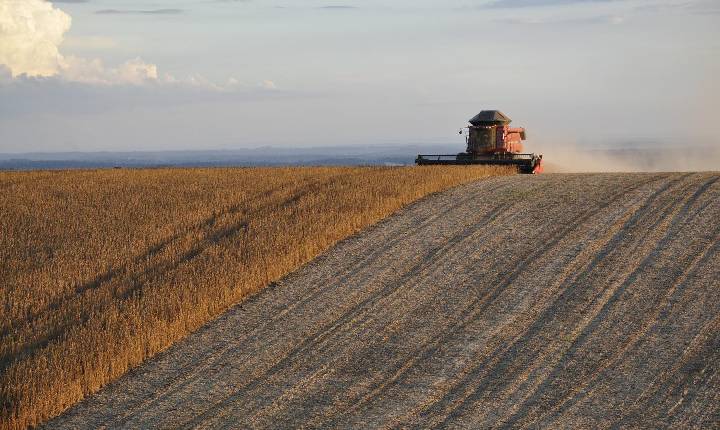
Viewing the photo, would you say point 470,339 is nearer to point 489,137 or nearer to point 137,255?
point 137,255

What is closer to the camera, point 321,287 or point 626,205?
point 321,287

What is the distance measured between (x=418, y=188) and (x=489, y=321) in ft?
34.1

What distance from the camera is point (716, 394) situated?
10398 millimetres

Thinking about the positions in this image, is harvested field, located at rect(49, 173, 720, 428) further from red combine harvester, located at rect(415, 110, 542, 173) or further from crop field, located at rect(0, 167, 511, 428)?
Answer: red combine harvester, located at rect(415, 110, 542, 173)

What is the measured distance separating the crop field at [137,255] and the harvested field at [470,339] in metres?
0.45

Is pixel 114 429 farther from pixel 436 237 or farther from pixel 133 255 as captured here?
pixel 436 237

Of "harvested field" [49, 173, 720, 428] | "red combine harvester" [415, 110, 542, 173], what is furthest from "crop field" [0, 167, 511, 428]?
"red combine harvester" [415, 110, 542, 173]

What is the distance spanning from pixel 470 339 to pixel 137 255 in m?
8.41

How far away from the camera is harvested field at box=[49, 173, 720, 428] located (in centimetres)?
1021

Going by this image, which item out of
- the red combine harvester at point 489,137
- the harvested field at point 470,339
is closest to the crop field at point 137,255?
the harvested field at point 470,339

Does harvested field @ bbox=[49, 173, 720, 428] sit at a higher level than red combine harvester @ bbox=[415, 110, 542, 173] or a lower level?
lower

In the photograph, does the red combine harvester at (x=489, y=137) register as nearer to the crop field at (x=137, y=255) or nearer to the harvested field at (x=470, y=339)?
the crop field at (x=137, y=255)

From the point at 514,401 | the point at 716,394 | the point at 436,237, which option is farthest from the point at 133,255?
the point at 716,394

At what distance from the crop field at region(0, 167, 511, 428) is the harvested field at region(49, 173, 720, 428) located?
1.46 ft
